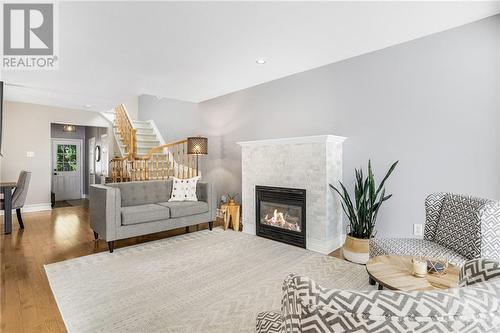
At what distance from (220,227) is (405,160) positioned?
2.90 m

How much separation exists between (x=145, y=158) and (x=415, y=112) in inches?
186

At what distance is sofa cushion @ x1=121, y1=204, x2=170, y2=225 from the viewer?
332 cm

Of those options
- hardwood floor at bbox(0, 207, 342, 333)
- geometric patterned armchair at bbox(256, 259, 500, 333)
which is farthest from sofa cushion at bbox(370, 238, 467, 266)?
geometric patterned armchair at bbox(256, 259, 500, 333)

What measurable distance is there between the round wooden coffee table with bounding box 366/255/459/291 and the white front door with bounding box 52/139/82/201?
29.5 feet

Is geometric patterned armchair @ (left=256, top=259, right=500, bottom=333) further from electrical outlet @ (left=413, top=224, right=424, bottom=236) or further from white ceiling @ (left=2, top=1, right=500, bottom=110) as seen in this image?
electrical outlet @ (left=413, top=224, right=424, bottom=236)

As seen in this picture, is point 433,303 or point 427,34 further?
point 427,34

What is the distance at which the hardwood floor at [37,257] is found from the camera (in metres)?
1.87

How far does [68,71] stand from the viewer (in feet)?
12.8

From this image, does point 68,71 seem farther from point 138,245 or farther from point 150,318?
point 150,318

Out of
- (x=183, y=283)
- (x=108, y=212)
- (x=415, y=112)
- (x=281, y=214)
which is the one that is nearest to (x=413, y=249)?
(x=415, y=112)

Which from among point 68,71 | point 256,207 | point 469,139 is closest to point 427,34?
point 469,139

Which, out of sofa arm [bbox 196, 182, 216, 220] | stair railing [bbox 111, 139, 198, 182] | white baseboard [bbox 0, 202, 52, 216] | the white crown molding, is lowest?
white baseboard [bbox 0, 202, 52, 216]

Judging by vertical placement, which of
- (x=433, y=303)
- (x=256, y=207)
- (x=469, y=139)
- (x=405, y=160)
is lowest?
(x=256, y=207)

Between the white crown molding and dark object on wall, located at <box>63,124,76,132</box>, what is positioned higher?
dark object on wall, located at <box>63,124,76,132</box>
